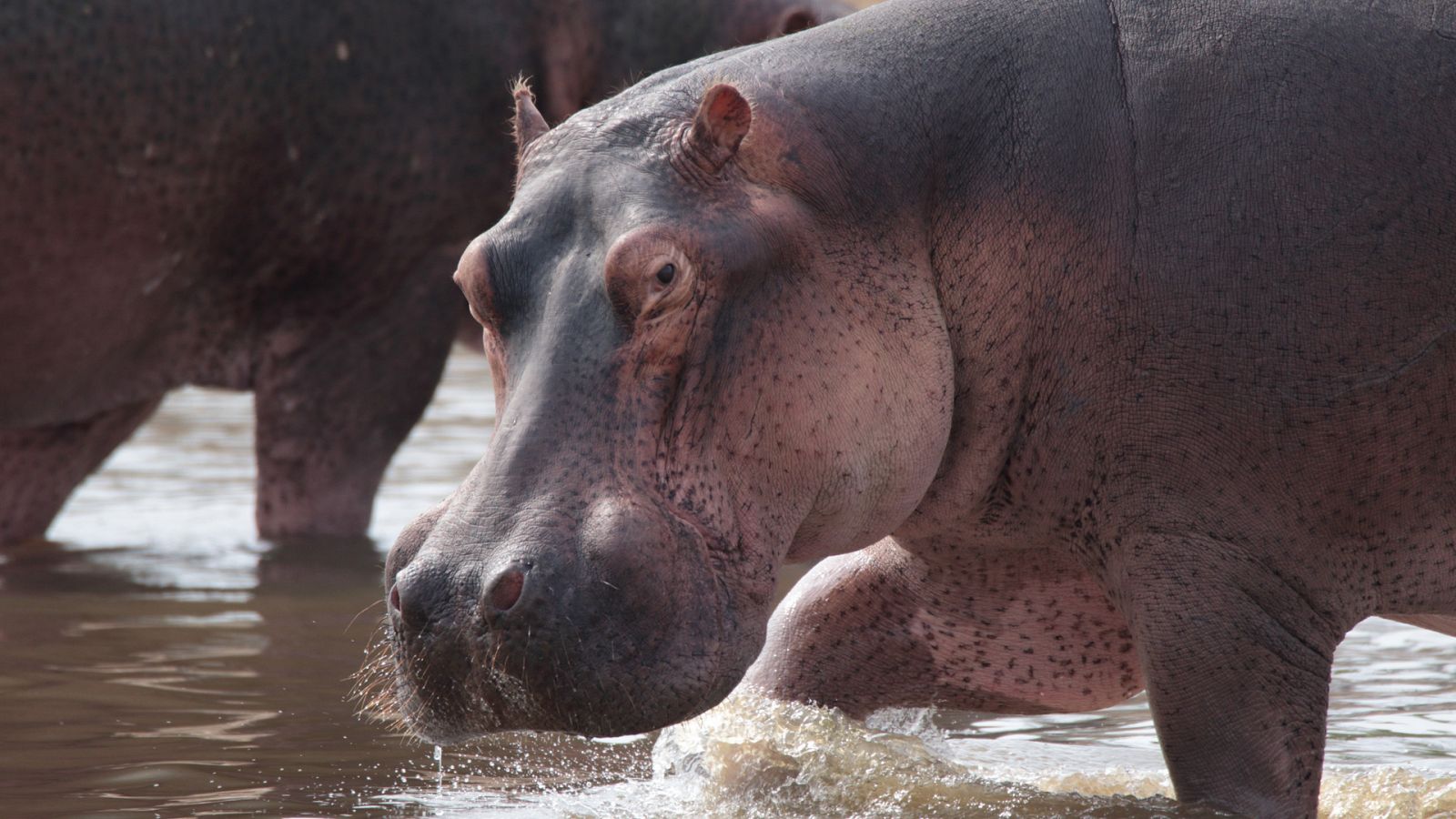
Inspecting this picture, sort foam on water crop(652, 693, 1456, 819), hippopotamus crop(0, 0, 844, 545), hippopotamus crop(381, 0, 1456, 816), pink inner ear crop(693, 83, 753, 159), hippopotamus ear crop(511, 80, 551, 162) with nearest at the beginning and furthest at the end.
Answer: hippopotamus crop(381, 0, 1456, 816) < pink inner ear crop(693, 83, 753, 159) < hippopotamus ear crop(511, 80, 551, 162) < foam on water crop(652, 693, 1456, 819) < hippopotamus crop(0, 0, 844, 545)

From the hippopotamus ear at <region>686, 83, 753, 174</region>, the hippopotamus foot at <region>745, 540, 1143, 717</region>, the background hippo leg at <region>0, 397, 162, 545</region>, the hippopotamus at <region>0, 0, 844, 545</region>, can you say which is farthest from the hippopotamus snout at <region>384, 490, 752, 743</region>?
the background hippo leg at <region>0, 397, 162, 545</region>

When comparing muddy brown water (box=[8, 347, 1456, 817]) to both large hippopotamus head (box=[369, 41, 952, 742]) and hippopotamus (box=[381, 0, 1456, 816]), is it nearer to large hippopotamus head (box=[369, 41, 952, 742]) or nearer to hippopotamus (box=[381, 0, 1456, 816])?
hippopotamus (box=[381, 0, 1456, 816])

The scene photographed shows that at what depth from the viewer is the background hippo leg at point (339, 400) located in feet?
21.6

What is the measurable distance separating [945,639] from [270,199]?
3.26m

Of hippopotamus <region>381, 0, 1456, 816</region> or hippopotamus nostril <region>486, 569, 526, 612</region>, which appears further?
hippopotamus <region>381, 0, 1456, 816</region>

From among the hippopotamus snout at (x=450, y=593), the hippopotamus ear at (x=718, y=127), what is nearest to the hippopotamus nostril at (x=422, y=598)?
the hippopotamus snout at (x=450, y=593)

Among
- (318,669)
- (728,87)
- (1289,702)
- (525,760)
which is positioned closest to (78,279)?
(318,669)

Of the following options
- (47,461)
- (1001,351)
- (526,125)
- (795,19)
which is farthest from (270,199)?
(1001,351)

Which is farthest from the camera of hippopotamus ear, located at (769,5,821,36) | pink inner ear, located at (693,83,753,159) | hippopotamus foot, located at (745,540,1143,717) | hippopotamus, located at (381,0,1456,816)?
hippopotamus ear, located at (769,5,821,36)

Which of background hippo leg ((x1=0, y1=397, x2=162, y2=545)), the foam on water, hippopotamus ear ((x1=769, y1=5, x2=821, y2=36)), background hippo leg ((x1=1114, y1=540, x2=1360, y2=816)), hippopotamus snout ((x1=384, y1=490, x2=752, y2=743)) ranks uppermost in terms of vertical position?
hippopotamus ear ((x1=769, y1=5, x2=821, y2=36))

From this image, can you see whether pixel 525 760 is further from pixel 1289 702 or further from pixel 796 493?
pixel 1289 702

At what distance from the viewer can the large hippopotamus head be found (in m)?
2.79

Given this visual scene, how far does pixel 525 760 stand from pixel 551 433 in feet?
4.04

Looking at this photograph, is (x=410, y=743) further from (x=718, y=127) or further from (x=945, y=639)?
(x=718, y=127)
